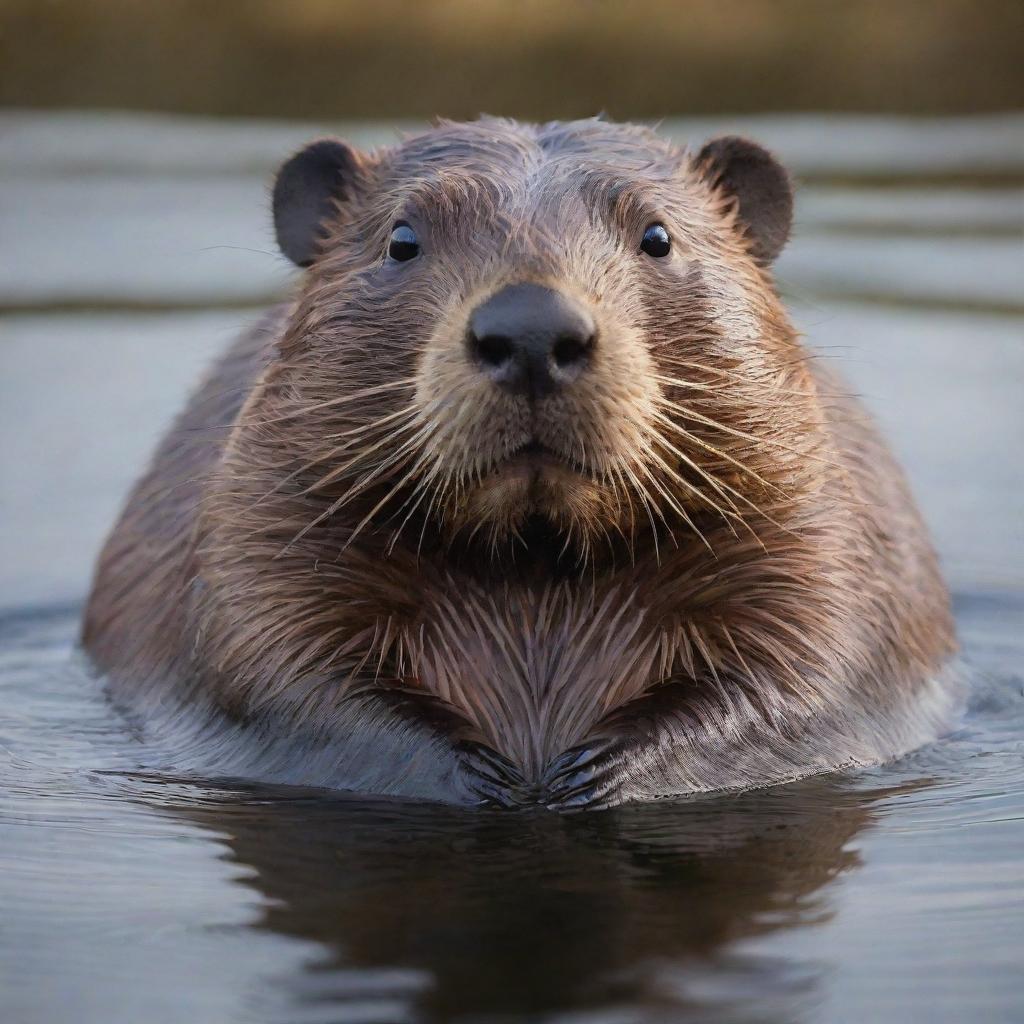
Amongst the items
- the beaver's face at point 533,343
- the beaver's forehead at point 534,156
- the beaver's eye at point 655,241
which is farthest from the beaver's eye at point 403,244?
the beaver's eye at point 655,241

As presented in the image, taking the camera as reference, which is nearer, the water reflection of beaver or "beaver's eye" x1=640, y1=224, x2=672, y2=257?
the water reflection of beaver

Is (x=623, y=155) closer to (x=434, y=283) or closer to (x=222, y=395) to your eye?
(x=434, y=283)

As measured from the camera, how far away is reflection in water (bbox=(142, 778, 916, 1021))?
4.93 m

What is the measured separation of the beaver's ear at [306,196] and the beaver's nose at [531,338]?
1616 mm

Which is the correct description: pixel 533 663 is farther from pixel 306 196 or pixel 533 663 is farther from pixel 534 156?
pixel 306 196

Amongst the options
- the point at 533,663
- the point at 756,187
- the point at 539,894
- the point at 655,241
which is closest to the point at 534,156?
the point at 655,241

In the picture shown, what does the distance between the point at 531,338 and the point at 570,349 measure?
5.2 inches

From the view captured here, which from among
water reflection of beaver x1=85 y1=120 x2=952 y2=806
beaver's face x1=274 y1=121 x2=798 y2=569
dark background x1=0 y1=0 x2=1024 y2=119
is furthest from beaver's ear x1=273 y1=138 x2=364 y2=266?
dark background x1=0 y1=0 x2=1024 y2=119

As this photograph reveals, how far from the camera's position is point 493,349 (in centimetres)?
583

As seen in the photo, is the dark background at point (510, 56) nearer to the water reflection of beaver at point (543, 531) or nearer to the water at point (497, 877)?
the water at point (497, 877)

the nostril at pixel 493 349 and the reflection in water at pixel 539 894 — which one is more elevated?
the nostril at pixel 493 349

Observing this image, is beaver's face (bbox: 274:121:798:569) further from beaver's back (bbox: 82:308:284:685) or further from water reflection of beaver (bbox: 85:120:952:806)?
beaver's back (bbox: 82:308:284:685)

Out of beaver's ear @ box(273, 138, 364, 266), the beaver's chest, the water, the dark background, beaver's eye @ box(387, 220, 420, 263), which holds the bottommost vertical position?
the water

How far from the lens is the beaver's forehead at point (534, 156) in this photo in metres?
6.66
